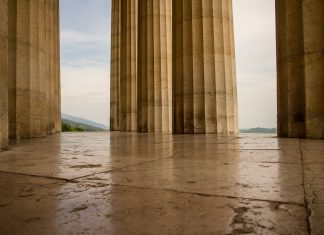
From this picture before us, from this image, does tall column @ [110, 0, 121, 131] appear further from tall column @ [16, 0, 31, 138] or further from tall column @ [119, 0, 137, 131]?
tall column @ [16, 0, 31, 138]

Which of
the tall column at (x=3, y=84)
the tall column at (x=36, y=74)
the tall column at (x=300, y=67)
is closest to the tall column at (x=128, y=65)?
the tall column at (x=36, y=74)

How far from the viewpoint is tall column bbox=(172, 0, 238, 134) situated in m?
14.2

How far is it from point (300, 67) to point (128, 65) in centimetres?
2199

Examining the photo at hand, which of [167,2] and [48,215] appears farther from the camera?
[167,2]

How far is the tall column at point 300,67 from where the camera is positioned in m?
8.45

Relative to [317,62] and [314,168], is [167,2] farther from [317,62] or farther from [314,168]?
[314,168]

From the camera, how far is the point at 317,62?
848cm

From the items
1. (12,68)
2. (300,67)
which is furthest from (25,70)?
(300,67)

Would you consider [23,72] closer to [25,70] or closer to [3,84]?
[25,70]

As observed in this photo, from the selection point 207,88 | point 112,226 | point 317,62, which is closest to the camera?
point 112,226

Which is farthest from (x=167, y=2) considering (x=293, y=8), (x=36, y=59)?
(x=293, y=8)

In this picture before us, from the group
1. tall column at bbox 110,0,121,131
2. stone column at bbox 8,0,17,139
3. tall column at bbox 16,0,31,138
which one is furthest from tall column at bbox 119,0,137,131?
stone column at bbox 8,0,17,139

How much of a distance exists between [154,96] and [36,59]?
10.1 metres

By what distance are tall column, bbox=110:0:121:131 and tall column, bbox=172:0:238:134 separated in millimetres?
17856
